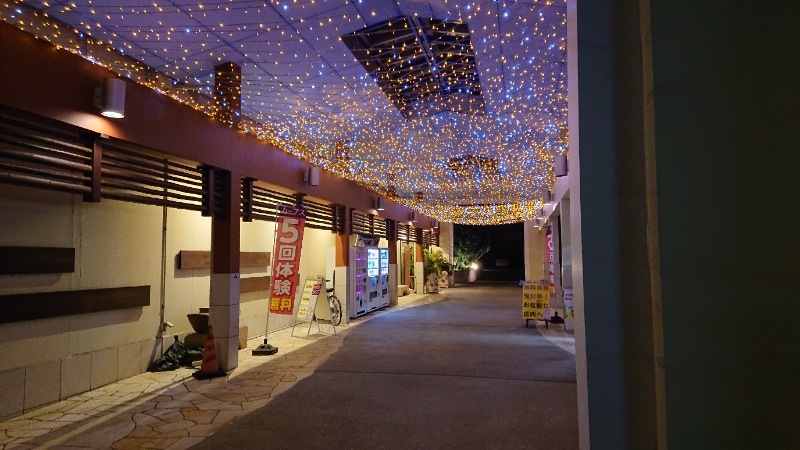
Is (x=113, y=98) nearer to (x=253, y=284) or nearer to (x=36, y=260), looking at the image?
(x=36, y=260)

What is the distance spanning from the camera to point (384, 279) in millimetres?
14422

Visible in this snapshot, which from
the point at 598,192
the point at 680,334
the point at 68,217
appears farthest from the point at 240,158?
the point at 680,334

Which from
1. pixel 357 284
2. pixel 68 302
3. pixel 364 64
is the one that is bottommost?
pixel 357 284

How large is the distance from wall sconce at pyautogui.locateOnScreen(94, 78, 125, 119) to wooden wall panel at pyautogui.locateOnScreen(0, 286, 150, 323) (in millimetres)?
2219

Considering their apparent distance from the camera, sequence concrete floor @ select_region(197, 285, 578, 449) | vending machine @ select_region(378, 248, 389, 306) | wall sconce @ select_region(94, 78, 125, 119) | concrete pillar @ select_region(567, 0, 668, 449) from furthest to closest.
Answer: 1. vending machine @ select_region(378, 248, 389, 306)
2. wall sconce @ select_region(94, 78, 125, 119)
3. concrete floor @ select_region(197, 285, 578, 449)
4. concrete pillar @ select_region(567, 0, 668, 449)

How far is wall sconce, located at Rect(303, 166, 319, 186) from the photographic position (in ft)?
30.1

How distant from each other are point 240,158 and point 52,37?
8.99 ft

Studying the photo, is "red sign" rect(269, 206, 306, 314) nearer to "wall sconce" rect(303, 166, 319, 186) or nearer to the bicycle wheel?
"wall sconce" rect(303, 166, 319, 186)

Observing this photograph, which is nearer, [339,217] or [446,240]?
[339,217]

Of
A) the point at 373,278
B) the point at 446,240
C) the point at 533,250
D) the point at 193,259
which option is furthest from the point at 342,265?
the point at 446,240

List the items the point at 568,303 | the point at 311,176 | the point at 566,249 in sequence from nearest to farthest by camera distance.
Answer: the point at 311,176, the point at 568,303, the point at 566,249

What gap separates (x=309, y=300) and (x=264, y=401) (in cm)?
473

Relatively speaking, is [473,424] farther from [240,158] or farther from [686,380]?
[240,158]

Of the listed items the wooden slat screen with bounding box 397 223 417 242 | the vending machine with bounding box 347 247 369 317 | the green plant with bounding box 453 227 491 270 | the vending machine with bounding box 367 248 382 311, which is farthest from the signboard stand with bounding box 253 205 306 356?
the green plant with bounding box 453 227 491 270
